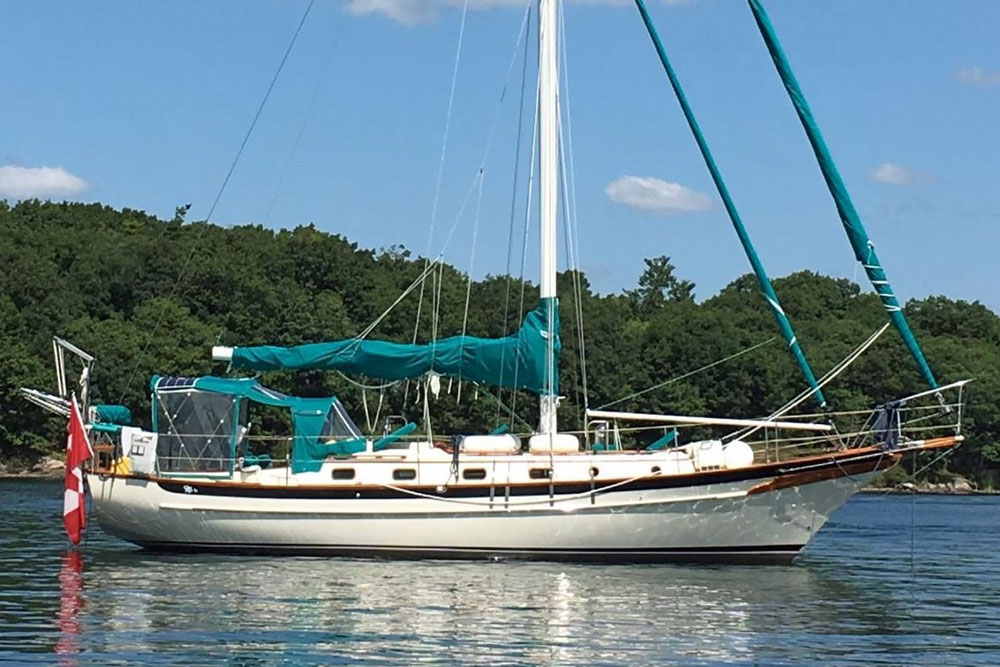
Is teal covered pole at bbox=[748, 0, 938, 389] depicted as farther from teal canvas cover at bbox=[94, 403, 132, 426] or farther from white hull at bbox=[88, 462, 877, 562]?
teal canvas cover at bbox=[94, 403, 132, 426]

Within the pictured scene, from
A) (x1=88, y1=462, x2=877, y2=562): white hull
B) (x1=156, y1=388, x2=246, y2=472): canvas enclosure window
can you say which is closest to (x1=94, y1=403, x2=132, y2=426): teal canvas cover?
(x1=156, y1=388, x2=246, y2=472): canvas enclosure window

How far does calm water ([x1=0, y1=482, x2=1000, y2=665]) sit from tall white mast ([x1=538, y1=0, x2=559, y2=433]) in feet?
15.9

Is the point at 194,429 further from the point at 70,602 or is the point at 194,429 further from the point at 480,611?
the point at 480,611

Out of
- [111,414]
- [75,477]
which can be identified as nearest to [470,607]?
[75,477]

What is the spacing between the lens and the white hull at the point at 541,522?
3597 centimetres

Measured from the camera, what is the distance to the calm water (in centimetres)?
2462

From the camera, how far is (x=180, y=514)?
1495 inches

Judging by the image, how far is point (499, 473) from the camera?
36.2 meters

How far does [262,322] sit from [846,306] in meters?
68.5

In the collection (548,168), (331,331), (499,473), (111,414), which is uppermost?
(331,331)

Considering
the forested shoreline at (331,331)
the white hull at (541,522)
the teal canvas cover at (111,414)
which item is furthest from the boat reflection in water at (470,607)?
the forested shoreline at (331,331)

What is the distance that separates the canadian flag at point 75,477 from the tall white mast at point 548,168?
36.2 feet

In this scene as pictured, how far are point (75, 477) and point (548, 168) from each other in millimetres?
13449

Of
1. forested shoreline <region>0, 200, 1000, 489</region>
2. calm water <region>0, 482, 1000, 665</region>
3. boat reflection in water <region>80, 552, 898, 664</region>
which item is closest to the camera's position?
calm water <region>0, 482, 1000, 665</region>
